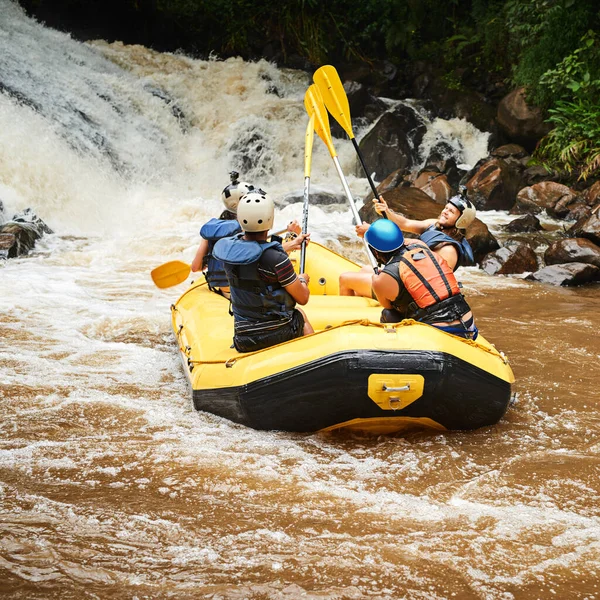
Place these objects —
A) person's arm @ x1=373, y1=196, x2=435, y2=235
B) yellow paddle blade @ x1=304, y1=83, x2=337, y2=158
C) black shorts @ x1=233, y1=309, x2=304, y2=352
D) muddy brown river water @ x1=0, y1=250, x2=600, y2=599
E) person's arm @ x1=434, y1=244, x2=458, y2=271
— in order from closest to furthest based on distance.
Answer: muddy brown river water @ x1=0, y1=250, x2=600, y2=599
black shorts @ x1=233, y1=309, x2=304, y2=352
person's arm @ x1=434, y1=244, x2=458, y2=271
person's arm @ x1=373, y1=196, x2=435, y2=235
yellow paddle blade @ x1=304, y1=83, x2=337, y2=158

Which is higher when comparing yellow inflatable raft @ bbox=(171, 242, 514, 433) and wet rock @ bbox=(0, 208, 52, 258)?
wet rock @ bbox=(0, 208, 52, 258)

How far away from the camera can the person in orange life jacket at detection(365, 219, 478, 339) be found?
138 inches

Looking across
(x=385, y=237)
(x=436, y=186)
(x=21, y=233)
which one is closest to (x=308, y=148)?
(x=385, y=237)

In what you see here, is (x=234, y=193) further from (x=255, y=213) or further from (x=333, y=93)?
(x=333, y=93)

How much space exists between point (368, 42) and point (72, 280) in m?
10.2

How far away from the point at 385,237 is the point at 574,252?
464 cm

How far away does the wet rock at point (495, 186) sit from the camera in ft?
34.8

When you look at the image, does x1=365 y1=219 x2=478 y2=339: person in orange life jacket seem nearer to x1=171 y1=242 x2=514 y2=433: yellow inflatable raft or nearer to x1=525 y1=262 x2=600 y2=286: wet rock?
x1=171 y1=242 x2=514 y2=433: yellow inflatable raft

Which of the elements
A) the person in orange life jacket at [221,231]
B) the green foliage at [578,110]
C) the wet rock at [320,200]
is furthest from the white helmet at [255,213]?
the green foliage at [578,110]

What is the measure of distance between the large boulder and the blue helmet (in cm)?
908

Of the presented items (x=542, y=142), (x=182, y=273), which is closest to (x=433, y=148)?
(x=542, y=142)

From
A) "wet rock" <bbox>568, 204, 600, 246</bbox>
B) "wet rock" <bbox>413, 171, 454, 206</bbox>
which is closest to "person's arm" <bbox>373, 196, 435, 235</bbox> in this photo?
"wet rock" <bbox>568, 204, 600, 246</bbox>

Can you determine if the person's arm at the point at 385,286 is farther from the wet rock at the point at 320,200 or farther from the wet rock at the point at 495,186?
the wet rock at the point at 495,186

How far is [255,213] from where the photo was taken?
130 inches
